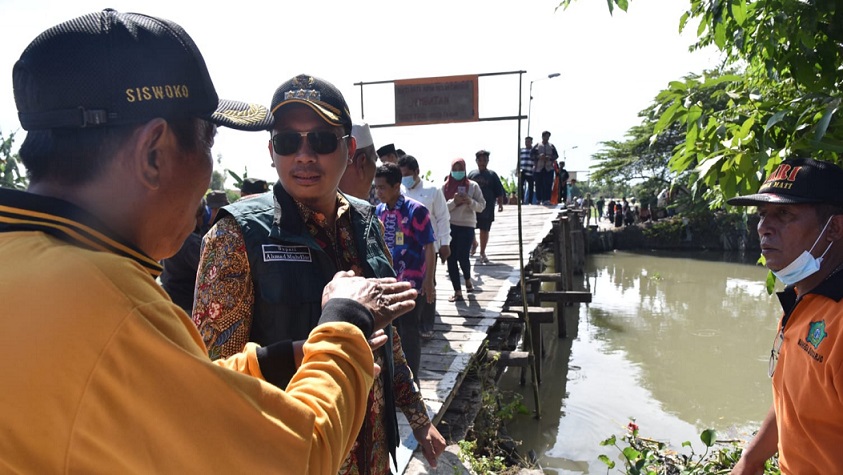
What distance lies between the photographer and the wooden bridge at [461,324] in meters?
4.88

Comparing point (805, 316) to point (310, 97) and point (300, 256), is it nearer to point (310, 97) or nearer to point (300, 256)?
point (300, 256)

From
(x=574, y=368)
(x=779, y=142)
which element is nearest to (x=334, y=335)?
(x=779, y=142)

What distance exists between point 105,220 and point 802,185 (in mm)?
2554

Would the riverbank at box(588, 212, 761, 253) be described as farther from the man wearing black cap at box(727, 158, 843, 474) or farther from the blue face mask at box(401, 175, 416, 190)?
the man wearing black cap at box(727, 158, 843, 474)

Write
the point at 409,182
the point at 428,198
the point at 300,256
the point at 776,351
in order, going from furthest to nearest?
the point at 409,182 → the point at 428,198 → the point at 776,351 → the point at 300,256

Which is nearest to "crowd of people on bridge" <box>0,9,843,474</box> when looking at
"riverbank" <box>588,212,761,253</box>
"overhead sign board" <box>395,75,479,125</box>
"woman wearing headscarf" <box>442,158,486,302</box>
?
"woman wearing headscarf" <box>442,158,486,302</box>

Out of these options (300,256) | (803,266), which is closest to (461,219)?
(803,266)

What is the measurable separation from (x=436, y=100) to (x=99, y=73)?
8.80 m

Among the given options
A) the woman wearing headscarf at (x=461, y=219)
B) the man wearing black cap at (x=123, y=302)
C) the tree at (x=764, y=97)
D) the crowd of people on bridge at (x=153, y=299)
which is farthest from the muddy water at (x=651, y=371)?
the man wearing black cap at (x=123, y=302)

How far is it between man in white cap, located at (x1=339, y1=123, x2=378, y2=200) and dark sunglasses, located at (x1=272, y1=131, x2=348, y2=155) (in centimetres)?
191

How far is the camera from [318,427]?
1059mm

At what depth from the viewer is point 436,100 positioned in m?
9.52

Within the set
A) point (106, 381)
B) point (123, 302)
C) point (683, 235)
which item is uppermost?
point (123, 302)

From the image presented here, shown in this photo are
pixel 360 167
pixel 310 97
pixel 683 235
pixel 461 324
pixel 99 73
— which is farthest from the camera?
pixel 683 235
